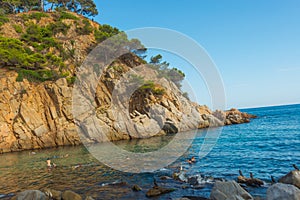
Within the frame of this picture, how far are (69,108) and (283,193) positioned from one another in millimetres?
38676

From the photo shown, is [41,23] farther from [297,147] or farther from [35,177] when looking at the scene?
[297,147]

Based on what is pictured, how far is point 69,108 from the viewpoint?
41.1 m

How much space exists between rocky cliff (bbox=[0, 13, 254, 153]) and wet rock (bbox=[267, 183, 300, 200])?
34.0m

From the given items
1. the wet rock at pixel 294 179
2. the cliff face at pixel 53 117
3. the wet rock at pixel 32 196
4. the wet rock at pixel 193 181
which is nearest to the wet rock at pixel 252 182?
the wet rock at pixel 294 179

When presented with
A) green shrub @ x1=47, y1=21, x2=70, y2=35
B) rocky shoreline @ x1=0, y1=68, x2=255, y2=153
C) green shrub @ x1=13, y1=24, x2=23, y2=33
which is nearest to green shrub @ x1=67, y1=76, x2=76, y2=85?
rocky shoreline @ x1=0, y1=68, x2=255, y2=153

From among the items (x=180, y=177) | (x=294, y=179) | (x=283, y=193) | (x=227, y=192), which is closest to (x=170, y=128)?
(x=180, y=177)

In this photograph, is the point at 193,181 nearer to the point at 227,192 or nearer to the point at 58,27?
the point at 227,192

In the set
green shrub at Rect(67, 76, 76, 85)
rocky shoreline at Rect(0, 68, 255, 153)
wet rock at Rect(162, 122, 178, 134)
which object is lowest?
wet rock at Rect(162, 122, 178, 134)

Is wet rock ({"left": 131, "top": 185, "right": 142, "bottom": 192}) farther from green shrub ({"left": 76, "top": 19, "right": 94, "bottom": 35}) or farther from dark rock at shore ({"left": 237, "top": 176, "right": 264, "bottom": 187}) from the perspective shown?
green shrub ({"left": 76, "top": 19, "right": 94, "bottom": 35})

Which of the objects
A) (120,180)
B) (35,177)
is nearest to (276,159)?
(120,180)

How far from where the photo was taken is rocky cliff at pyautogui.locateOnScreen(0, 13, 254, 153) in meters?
37.8

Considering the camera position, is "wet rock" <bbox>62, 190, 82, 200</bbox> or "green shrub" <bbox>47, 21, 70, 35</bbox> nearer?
"wet rock" <bbox>62, 190, 82, 200</bbox>

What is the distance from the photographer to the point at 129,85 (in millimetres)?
52531

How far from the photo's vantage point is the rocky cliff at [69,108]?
3775 centimetres
